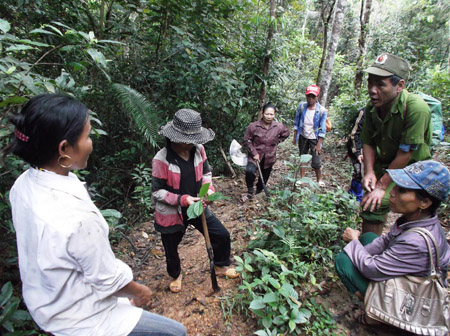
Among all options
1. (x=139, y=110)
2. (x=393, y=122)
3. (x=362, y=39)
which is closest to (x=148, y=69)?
(x=139, y=110)

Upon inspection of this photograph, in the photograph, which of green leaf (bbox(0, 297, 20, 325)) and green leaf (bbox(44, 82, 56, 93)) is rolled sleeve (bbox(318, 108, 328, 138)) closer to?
green leaf (bbox(44, 82, 56, 93))

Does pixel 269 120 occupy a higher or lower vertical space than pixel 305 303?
higher

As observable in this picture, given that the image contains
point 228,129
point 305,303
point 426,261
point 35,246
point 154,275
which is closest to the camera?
point 35,246

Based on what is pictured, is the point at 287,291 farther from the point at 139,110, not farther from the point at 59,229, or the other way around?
the point at 139,110

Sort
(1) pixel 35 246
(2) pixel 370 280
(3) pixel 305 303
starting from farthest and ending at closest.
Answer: (3) pixel 305 303
(2) pixel 370 280
(1) pixel 35 246

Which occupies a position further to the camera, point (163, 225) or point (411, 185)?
point (163, 225)

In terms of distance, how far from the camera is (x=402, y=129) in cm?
244

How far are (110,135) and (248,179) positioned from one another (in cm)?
311

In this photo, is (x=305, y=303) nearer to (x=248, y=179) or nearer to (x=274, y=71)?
(x=248, y=179)

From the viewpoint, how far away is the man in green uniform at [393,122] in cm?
233

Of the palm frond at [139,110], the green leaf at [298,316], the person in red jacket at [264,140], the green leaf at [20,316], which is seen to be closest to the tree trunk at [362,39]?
the person in red jacket at [264,140]

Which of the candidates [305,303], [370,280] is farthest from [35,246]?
[370,280]

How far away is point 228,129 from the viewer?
660 cm

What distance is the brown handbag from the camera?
1817 mm
